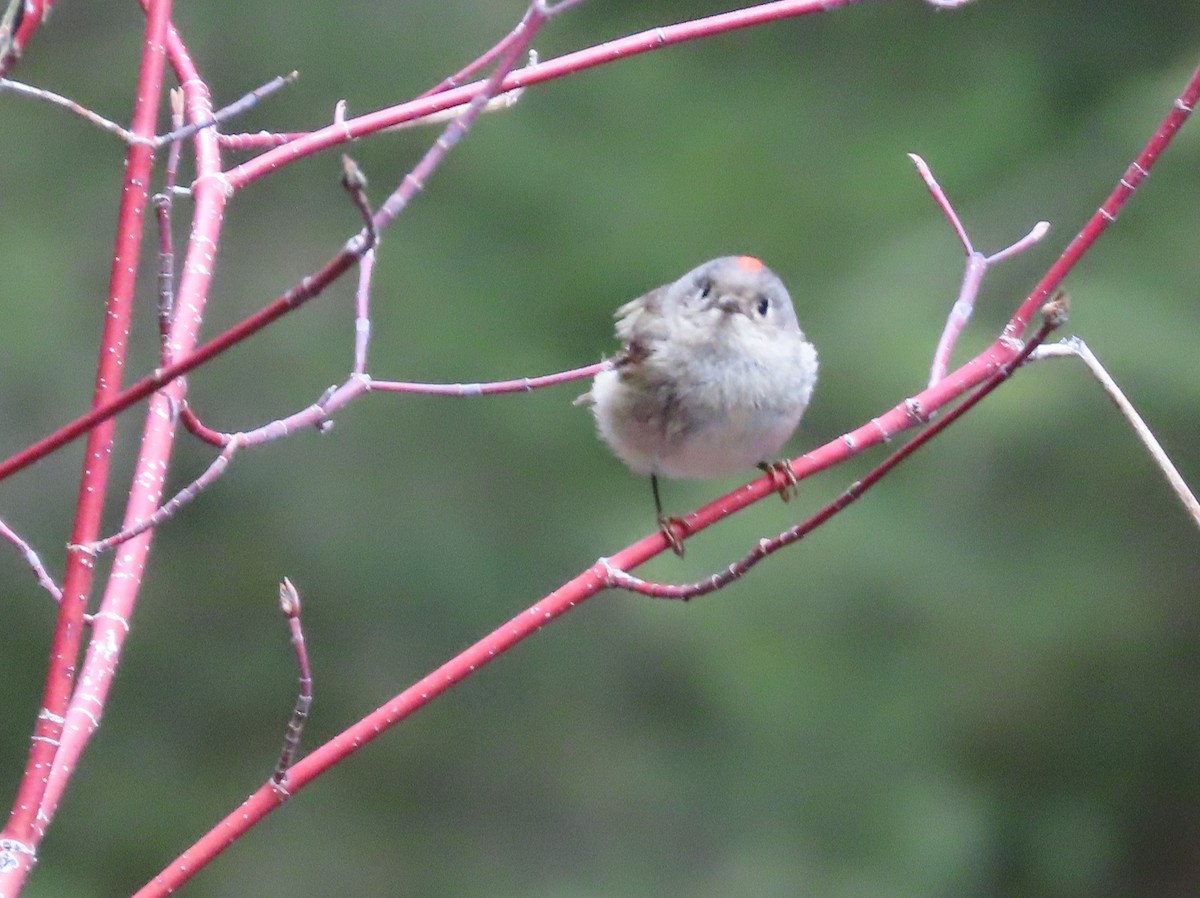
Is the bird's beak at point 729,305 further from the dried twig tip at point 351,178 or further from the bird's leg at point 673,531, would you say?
the dried twig tip at point 351,178

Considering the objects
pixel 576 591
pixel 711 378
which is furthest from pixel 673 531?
pixel 711 378

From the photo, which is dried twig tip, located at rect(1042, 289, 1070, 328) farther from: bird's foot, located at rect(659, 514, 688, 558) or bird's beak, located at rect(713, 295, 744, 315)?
bird's beak, located at rect(713, 295, 744, 315)

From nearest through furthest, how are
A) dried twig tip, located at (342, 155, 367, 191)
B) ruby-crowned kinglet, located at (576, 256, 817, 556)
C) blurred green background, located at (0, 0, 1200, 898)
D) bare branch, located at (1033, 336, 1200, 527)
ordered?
dried twig tip, located at (342, 155, 367, 191) < bare branch, located at (1033, 336, 1200, 527) < ruby-crowned kinglet, located at (576, 256, 817, 556) < blurred green background, located at (0, 0, 1200, 898)

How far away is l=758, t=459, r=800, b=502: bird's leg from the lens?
2006 mm

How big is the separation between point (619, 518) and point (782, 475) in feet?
7.15

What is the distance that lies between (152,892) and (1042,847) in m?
3.16

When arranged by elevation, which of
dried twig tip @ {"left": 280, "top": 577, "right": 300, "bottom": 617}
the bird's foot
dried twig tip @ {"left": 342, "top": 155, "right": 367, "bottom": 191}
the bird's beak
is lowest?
dried twig tip @ {"left": 280, "top": 577, "right": 300, "bottom": 617}

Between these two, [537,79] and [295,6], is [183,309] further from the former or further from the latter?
[295,6]

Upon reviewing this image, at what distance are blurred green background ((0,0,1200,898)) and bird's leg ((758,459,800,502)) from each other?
4.64ft

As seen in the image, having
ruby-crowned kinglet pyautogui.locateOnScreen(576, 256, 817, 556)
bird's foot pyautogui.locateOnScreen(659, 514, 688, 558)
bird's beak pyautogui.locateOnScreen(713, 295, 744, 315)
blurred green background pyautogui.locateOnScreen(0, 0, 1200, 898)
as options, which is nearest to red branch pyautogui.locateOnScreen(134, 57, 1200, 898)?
bird's foot pyautogui.locateOnScreen(659, 514, 688, 558)

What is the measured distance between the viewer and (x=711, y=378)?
239 cm

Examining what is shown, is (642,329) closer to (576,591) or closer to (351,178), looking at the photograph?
(576,591)

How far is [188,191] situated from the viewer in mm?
1546

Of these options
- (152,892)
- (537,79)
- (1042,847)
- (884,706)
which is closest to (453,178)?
(884,706)
